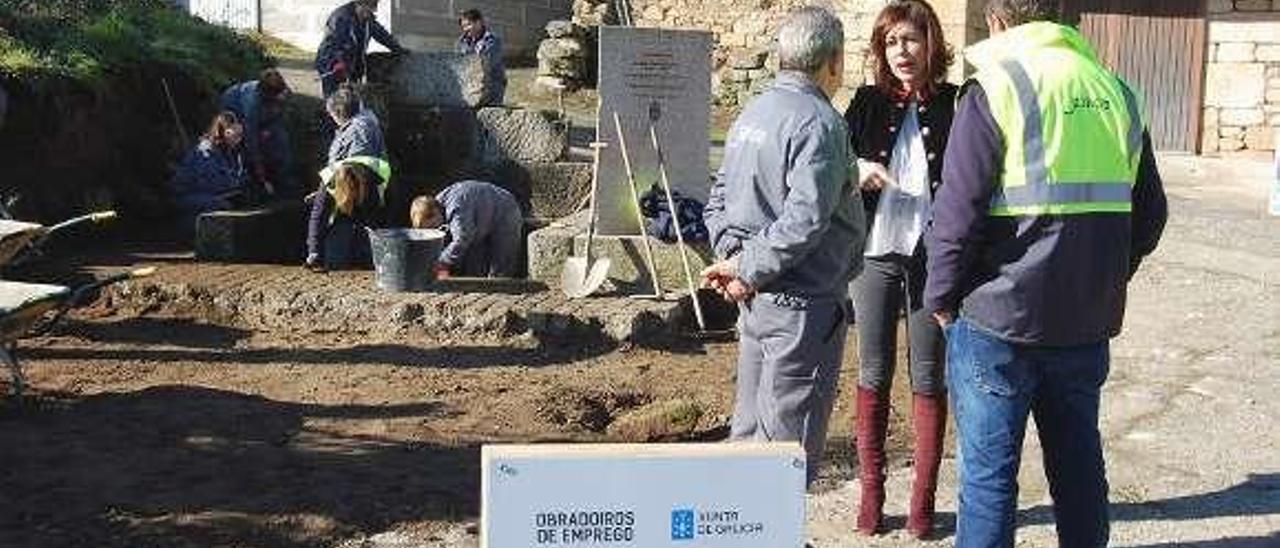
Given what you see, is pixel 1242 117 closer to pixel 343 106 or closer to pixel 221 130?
pixel 343 106

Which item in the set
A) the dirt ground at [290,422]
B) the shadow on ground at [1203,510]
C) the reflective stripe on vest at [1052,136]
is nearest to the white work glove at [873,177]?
the reflective stripe on vest at [1052,136]

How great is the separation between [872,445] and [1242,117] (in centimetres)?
1507

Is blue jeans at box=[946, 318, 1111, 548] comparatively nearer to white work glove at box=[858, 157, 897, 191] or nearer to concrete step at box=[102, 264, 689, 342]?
white work glove at box=[858, 157, 897, 191]

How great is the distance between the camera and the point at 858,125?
4.88m

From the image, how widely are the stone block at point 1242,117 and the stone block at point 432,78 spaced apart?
10.1 m

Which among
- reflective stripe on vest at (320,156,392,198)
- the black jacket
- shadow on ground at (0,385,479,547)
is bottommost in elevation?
shadow on ground at (0,385,479,547)

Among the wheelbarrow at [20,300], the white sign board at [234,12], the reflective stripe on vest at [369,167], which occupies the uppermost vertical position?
the white sign board at [234,12]

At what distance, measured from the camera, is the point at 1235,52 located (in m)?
18.3

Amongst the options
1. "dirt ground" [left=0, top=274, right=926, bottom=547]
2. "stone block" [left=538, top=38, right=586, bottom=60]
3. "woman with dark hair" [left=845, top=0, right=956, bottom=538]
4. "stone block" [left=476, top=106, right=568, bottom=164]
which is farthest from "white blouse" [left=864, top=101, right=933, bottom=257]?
"stone block" [left=538, top=38, right=586, bottom=60]

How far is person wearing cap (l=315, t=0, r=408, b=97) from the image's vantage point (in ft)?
40.9

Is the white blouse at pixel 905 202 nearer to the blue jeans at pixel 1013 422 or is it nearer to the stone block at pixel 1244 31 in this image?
the blue jeans at pixel 1013 422

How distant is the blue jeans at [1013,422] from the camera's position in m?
3.84

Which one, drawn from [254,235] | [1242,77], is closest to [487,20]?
[1242,77]

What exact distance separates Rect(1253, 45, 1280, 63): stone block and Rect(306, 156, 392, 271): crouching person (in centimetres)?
1233
